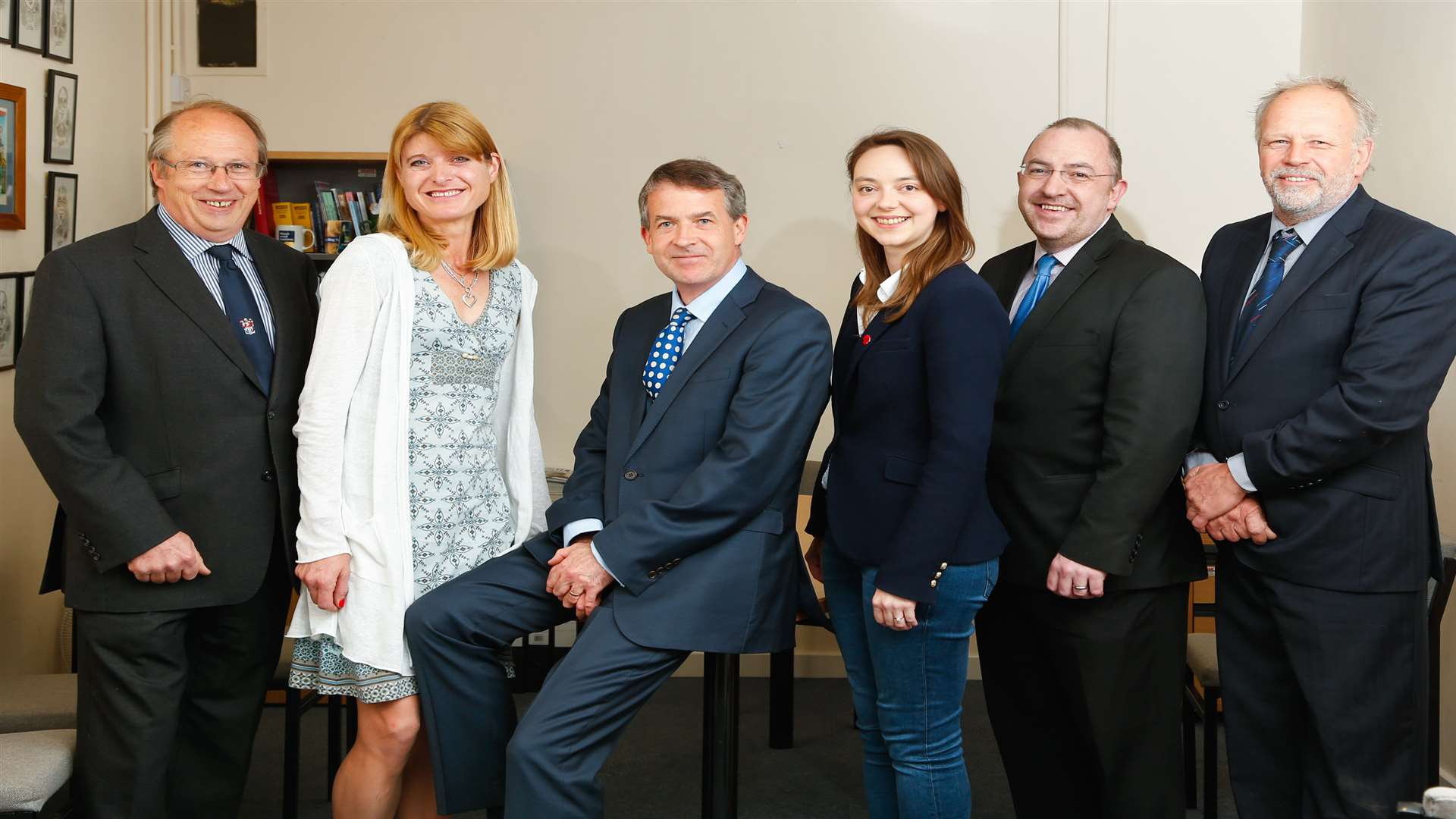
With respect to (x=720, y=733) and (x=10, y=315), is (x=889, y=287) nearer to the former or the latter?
(x=720, y=733)

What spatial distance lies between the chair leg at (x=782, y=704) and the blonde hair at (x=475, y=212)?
6.16 feet

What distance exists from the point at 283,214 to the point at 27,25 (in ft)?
3.51

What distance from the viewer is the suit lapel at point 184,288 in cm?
248

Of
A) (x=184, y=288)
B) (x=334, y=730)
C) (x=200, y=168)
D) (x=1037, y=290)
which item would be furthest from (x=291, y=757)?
(x=1037, y=290)

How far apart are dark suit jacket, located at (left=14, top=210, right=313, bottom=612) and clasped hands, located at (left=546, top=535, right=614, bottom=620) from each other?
25.3 inches

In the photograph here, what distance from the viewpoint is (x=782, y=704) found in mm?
3908

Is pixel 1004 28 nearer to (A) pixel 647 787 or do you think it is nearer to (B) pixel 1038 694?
(B) pixel 1038 694

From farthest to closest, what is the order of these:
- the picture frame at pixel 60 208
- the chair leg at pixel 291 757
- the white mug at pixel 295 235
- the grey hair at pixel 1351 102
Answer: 1. the white mug at pixel 295 235
2. the picture frame at pixel 60 208
3. the chair leg at pixel 291 757
4. the grey hair at pixel 1351 102

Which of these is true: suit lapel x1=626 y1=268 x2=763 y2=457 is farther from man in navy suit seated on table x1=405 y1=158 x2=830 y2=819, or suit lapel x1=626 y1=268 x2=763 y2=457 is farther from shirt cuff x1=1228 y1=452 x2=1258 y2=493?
shirt cuff x1=1228 y1=452 x2=1258 y2=493

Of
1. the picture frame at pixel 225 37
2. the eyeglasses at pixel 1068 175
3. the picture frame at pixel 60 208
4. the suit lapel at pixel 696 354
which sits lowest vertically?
the suit lapel at pixel 696 354

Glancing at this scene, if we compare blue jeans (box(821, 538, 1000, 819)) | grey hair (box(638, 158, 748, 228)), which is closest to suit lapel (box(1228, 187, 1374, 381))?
blue jeans (box(821, 538, 1000, 819))

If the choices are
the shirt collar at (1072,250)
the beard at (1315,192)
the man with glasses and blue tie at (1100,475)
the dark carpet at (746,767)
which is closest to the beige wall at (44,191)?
the dark carpet at (746,767)

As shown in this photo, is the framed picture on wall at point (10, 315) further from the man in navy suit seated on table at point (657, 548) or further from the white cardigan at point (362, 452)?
the man in navy suit seated on table at point (657, 548)

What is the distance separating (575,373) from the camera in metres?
4.69
